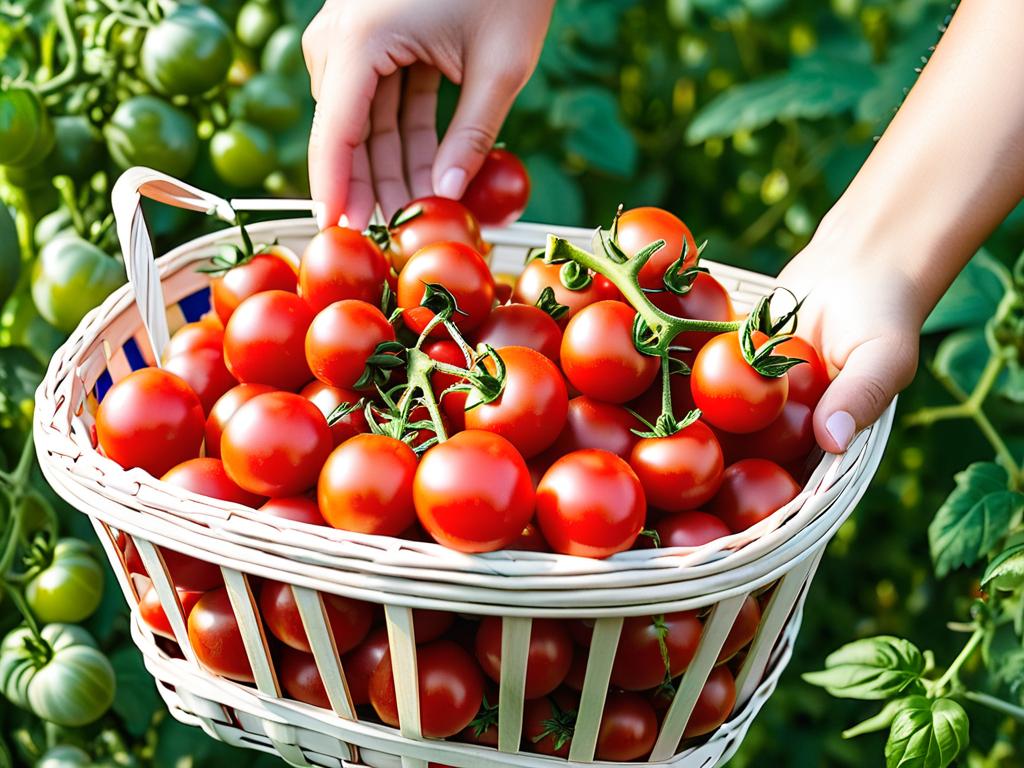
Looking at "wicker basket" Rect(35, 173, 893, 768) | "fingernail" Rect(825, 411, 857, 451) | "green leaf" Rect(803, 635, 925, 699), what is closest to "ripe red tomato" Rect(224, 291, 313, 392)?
"wicker basket" Rect(35, 173, 893, 768)

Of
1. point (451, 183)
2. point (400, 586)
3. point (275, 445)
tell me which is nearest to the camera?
point (400, 586)

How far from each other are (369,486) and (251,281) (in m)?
0.35

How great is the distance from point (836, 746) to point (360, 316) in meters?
1.00

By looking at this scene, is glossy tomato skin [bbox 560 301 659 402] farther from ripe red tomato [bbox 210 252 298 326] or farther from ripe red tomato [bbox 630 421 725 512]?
ripe red tomato [bbox 210 252 298 326]

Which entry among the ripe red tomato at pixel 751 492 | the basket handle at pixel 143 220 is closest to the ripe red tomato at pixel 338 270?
the basket handle at pixel 143 220

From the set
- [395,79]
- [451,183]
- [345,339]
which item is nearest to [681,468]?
[345,339]

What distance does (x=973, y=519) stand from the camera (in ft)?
3.39

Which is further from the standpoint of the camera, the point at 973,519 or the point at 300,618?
the point at 973,519

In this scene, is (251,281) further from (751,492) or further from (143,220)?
(751,492)

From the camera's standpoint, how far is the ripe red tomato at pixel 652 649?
0.80 metres

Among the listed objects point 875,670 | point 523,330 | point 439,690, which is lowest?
point 875,670

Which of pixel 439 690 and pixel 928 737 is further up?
pixel 439 690

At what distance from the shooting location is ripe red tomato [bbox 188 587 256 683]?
0.83 m

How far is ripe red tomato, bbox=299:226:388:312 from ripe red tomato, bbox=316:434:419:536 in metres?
0.23
